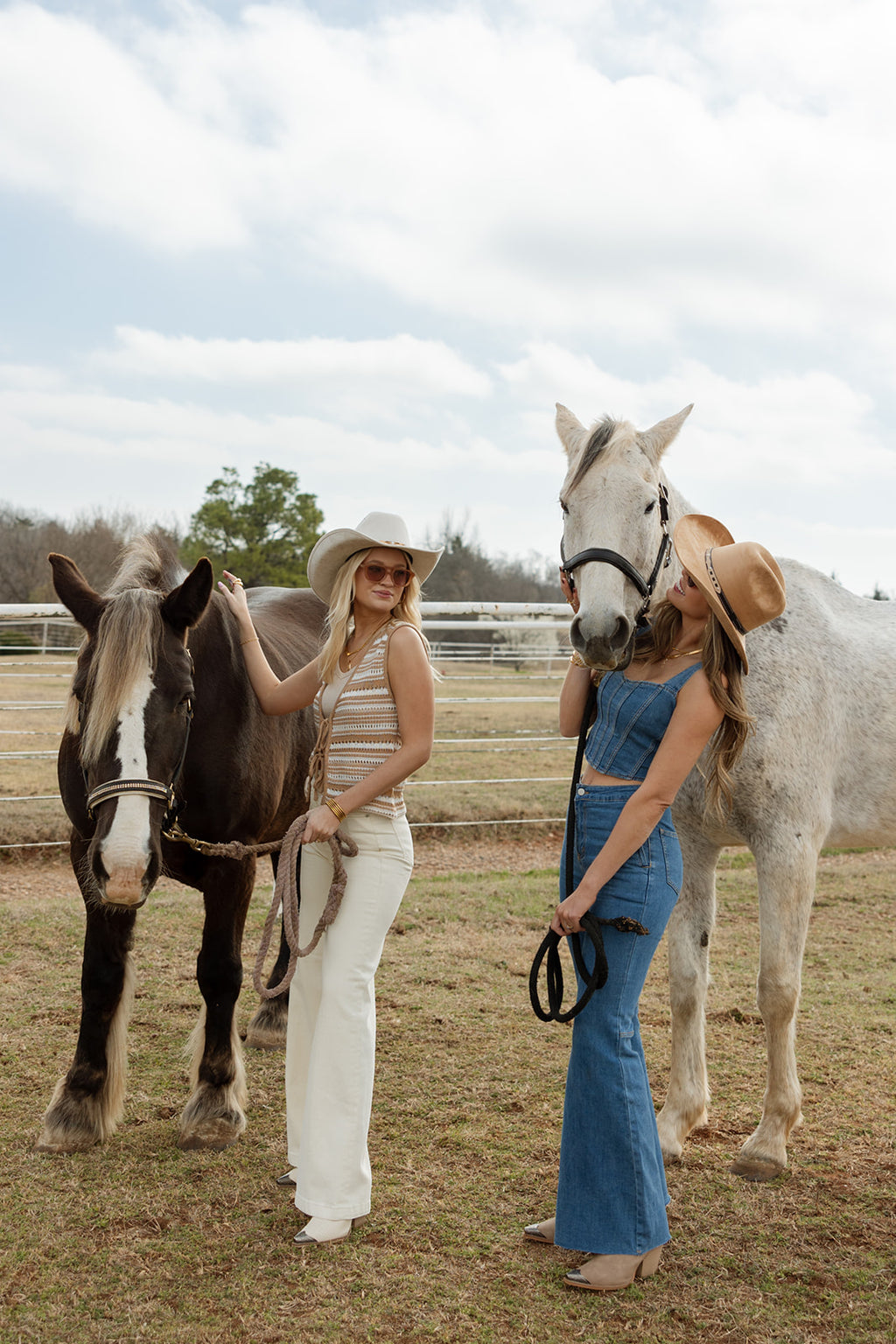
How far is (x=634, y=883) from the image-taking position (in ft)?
7.88

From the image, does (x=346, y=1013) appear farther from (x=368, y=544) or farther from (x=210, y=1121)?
(x=368, y=544)

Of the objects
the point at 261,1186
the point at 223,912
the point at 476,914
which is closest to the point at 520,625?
the point at 476,914

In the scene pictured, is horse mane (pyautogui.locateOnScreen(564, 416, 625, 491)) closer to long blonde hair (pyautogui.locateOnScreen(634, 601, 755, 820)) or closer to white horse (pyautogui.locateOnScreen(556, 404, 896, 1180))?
white horse (pyautogui.locateOnScreen(556, 404, 896, 1180))

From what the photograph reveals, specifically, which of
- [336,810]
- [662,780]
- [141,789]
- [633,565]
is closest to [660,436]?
[633,565]

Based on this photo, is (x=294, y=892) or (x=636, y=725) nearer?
(x=636, y=725)

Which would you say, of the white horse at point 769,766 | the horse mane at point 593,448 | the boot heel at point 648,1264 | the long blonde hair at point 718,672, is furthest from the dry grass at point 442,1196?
the horse mane at point 593,448

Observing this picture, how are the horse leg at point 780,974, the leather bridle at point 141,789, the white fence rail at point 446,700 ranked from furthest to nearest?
the white fence rail at point 446,700, the horse leg at point 780,974, the leather bridle at point 141,789

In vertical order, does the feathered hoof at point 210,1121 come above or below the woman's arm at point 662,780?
below

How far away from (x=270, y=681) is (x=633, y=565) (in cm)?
121

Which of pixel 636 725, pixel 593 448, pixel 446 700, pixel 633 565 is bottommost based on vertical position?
pixel 446 700

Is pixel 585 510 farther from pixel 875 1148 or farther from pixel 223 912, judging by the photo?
pixel 875 1148

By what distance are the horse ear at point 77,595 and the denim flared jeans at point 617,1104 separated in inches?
63.7

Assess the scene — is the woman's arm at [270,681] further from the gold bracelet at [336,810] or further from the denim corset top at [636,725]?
the denim corset top at [636,725]

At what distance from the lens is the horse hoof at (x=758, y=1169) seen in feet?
9.94
